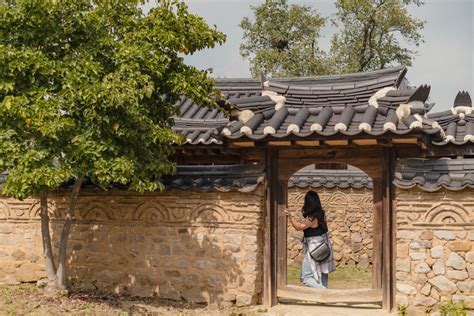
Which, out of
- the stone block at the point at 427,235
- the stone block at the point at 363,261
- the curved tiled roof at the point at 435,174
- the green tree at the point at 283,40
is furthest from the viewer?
the green tree at the point at 283,40

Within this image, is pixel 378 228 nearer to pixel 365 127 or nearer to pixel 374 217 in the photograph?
pixel 374 217

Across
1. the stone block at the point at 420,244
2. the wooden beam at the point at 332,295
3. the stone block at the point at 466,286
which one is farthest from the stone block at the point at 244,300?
the stone block at the point at 466,286

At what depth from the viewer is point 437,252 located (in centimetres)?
875

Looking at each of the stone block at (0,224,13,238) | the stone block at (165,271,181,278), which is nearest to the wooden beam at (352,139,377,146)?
the stone block at (165,271,181,278)

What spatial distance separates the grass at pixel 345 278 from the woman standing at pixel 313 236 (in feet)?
9.27

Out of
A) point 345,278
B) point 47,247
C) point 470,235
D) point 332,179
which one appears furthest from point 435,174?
point 332,179

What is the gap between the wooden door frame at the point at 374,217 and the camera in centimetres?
928

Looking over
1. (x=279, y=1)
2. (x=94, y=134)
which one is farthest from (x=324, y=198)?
(x=279, y=1)

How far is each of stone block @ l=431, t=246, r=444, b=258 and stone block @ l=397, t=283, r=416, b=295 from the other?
1.74ft

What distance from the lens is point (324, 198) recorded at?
1717cm

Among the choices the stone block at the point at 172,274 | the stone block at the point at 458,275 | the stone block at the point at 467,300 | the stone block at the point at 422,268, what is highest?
the stone block at the point at 422,268

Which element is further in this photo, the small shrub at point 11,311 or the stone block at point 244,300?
the stone block at point 244,300

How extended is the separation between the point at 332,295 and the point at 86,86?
4748 mm

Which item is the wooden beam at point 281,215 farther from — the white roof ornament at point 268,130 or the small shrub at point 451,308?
the small shrub at point 451,308
